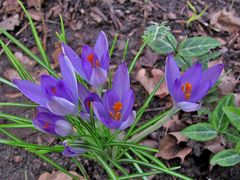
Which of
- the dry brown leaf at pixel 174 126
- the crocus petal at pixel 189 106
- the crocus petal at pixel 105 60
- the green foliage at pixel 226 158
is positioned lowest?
the dry brown leaf at pixel 174 126

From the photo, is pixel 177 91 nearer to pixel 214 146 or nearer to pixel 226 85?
pixel 214 146

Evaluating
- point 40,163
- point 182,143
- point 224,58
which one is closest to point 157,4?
point 224,58

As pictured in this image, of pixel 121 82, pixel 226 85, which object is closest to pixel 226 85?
pixel 226 85

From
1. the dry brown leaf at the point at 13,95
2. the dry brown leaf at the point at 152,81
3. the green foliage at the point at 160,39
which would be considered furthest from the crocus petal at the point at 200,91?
the dry brown leaf at the point at 13,95

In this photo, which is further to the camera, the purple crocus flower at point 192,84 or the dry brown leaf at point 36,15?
the dry brown leaf at point 36,15

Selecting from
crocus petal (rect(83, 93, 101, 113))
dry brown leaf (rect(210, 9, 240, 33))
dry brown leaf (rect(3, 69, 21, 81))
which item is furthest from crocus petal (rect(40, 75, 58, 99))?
dry brown leaf (rect(210, 9, 240, 33))

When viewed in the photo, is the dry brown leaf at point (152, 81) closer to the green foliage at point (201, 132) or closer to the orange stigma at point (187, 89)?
the green foliage at point (201, 132)

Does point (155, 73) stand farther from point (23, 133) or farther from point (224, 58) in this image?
point (23, 133)
